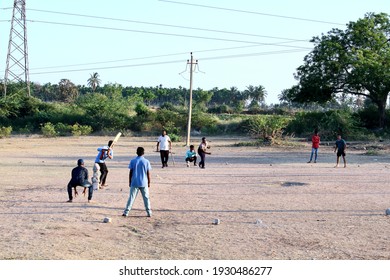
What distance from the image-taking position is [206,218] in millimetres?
10008

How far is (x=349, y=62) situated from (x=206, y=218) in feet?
106

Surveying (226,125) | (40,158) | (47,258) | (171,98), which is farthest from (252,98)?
(47,258)

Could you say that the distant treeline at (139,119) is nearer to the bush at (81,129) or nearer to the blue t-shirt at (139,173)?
the bush at (81,129)

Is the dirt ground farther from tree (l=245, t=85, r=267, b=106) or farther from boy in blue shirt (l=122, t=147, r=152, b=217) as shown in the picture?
tree (l=245, t=85, r=267, b=106)

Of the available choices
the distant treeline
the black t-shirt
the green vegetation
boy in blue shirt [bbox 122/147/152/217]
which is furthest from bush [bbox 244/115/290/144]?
boy in blue shirt [bbox 122/147/152/217]

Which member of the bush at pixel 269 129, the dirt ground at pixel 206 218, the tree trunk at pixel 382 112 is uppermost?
the tree trunk at pixel 382 112

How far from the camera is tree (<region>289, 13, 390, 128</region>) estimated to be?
1542 inches

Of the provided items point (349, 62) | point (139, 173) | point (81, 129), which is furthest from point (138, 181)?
point (81, 129)

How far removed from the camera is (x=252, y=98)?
118500mm

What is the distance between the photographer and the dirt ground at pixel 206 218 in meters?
7.46

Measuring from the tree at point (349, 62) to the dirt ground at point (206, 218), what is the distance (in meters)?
22.7

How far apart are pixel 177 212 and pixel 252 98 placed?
109m

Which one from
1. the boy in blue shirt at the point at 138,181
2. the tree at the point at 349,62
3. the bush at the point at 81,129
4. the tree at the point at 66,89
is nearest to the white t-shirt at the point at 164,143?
the boy in blue shirt at the point at 138,181

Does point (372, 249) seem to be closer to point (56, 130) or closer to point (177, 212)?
point (177, 212)
